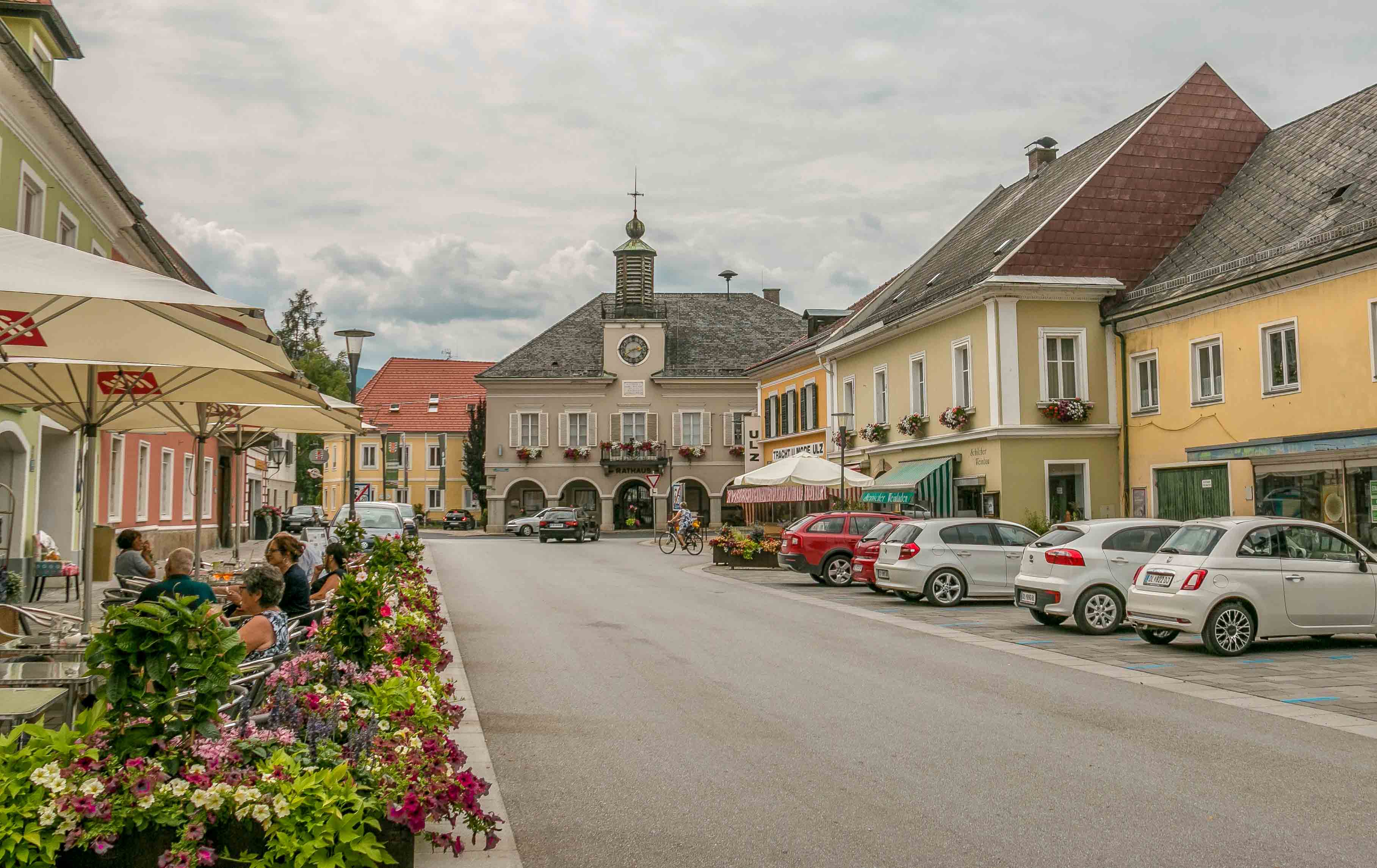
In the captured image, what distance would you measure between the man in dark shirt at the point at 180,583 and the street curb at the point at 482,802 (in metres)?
2.10

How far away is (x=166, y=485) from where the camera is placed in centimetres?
3275

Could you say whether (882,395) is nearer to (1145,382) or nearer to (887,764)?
(1145,382)

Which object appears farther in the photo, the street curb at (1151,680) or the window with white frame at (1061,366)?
the window with white frame at (1061,366)

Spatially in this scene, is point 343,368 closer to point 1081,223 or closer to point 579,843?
point 1081,223

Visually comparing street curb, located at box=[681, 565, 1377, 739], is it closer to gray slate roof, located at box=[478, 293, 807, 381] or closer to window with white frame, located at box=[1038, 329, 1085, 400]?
window with white frame, located at box=[1038, 329, 1085, 400]

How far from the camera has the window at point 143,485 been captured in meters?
29.5

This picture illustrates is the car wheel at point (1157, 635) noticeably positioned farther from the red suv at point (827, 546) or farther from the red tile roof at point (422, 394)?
the red tile roof at point (422, 394)

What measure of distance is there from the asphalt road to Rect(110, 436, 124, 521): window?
16.8 m

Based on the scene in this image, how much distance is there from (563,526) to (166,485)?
62.4 ft

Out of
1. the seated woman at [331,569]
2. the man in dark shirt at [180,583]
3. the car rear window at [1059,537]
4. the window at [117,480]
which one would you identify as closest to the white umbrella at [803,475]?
the car rear window at [1059,537]

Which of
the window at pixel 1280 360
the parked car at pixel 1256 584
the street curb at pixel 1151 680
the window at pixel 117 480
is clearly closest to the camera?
the street curb at pixel 1151 680

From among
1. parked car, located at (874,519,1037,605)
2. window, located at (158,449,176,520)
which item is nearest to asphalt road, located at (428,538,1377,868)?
parked car, located at (874,519,1037,605)

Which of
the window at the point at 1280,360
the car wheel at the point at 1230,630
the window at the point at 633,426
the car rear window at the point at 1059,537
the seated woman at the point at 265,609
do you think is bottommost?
the car wheel at the point at 1230,630

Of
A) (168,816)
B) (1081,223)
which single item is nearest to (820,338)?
(1081,223)
